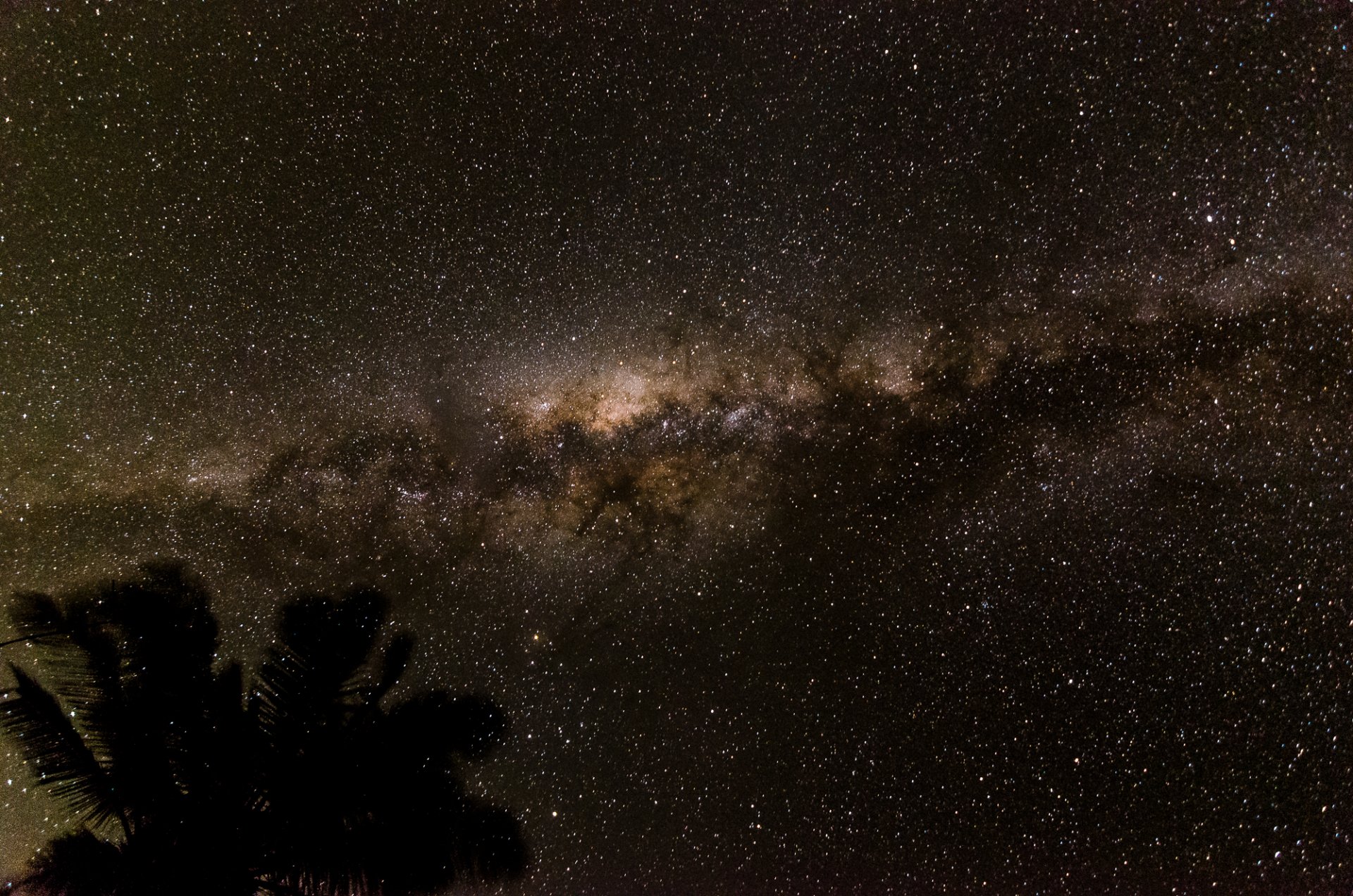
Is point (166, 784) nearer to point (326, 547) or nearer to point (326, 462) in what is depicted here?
point (326, 547)

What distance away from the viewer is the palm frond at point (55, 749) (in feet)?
6.72

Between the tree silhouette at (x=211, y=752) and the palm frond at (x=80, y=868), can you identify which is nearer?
the palm frond at (x=80, y=868)

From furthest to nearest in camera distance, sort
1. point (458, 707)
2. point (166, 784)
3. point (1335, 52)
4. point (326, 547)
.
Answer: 1. point (326, 547)
2. point (1335, 52)
3. point (458, 707)
4. point (166, 784)

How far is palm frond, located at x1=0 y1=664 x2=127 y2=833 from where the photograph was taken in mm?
2049

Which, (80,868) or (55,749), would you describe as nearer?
(80,868)

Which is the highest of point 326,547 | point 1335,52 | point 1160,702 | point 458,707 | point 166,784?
point 1335,52

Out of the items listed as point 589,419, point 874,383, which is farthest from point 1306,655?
point 589,419

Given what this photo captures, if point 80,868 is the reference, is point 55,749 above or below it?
above

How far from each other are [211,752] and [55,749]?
0.47 metres

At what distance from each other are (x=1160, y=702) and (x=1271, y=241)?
2434 millimetres

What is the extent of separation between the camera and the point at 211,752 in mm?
2160

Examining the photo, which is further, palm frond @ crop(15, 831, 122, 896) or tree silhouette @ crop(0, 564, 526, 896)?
tree silhouette @ crop(0, 564, 526, 896)

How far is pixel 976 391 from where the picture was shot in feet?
11.0

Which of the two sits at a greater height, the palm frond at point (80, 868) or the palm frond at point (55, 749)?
the palm frond at point (55, 749)
